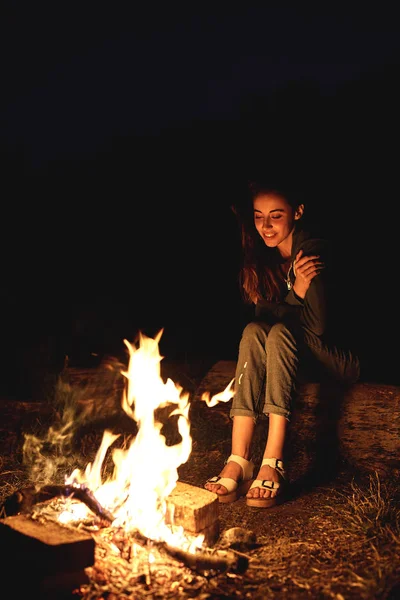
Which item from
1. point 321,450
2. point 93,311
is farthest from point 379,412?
point 93,311

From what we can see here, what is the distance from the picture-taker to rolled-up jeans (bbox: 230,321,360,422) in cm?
349

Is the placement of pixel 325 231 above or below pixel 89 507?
above

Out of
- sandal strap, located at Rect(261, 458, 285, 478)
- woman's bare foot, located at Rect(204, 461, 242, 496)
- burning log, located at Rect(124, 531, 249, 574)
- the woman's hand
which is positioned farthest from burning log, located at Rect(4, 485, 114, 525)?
the woman's hand

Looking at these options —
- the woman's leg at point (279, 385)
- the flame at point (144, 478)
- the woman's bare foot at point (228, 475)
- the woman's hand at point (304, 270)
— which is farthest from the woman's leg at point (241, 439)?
the woman's hand at point (304, 270)

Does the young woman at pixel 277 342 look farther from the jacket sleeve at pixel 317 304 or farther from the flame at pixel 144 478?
the flame at pixel 144 478

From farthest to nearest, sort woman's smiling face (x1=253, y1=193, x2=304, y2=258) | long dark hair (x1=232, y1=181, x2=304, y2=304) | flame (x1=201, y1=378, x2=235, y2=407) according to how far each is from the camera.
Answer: flame (x1=201, y1=378, x2=235, y2=407) < long dark hair (x1=232, y1=181, x2=304, y2=304) < woman's smiling face (x1=253, y1=193, x2=304, y2=258)

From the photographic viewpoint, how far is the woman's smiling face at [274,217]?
3877mm

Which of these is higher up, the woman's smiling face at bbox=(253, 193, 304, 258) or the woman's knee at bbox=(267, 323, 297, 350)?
the woman's smiling face at bbox=(253, 193, 304, 258)

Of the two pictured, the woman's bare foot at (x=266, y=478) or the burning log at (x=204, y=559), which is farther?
the woman's bare foot at (x=266, y=478)

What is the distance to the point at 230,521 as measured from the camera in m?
3.22

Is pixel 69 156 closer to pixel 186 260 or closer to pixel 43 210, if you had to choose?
pixel 43 210

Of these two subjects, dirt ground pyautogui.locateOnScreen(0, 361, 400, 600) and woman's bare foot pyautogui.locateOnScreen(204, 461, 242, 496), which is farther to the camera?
woman's bare foot pyautogui.locateOnScreen(204, 461, 242, 496)

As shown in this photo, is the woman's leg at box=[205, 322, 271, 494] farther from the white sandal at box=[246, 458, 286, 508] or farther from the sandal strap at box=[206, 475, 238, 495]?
the white sandal at box=[246, 458, 286, 508]

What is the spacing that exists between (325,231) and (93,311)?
4543mm
